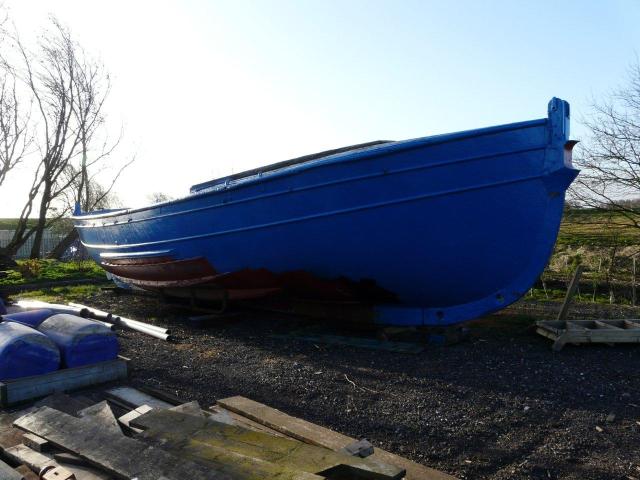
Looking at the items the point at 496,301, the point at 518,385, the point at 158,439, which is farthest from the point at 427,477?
the point at 496,301

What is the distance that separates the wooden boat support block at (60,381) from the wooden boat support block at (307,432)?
4.14 ft

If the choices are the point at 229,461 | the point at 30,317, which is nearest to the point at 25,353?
the point at 30,317

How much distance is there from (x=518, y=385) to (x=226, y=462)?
2.96m

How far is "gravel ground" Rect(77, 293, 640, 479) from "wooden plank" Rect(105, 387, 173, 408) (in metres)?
0.34

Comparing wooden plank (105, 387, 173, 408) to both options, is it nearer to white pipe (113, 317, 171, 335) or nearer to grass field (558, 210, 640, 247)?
white pipe (113, 317, 171, 335)

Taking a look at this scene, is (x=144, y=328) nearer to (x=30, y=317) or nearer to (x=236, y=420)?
(x=30, y=317)

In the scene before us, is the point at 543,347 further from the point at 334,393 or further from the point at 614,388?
the point at 334,393

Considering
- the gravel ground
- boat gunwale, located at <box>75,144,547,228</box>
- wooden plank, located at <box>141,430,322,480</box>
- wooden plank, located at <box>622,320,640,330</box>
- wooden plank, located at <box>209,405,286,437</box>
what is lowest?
the gravel ground

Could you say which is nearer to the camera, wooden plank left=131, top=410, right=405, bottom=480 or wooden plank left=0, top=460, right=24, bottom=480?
wooden plank left=131, top=410, right=405, bottom=480

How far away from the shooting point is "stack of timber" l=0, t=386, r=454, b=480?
7.22 feet

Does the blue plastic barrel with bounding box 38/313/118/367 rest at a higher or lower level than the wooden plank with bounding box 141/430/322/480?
higher

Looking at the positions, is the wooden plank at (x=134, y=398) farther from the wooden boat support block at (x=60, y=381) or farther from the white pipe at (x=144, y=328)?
the white pipe at (x=144, y=328)

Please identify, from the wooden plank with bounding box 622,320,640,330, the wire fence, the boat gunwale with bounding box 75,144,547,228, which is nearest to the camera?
the boat gunwale with bounding box 75,144,547,228

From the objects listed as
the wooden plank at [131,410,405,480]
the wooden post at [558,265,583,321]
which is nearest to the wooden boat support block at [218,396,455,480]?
the wooden plank at [131,410,405,480]
